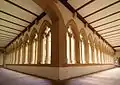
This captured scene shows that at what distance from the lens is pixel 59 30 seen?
14.7 ft

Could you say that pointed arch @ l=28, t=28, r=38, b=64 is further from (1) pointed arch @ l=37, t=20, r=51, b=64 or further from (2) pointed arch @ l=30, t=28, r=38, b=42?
(1) pointed arch @ l=37, t=20, r=51, b=64

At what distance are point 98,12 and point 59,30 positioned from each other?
285cm

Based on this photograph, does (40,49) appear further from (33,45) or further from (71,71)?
(71,71)

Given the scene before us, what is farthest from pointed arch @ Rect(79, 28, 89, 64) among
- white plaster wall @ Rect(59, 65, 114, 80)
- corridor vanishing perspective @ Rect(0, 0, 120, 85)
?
white plaster wall @ Rect(59, 65, 114, 80)

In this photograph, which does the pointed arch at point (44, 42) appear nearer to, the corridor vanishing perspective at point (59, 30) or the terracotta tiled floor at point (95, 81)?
the corridor vanishing perspective at point (59, 30)

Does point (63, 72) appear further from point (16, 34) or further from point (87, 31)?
point (16, 34)

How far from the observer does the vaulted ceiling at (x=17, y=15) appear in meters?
5.16

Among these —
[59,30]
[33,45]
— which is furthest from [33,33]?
[59,30]

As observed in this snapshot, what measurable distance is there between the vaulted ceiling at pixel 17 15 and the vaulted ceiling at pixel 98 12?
155 cm

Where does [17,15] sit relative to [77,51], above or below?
above

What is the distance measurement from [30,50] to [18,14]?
2095 mm

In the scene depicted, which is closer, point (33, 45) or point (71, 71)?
point (71, 71)

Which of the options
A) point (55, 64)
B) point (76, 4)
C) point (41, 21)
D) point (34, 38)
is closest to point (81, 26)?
point (76, 4)

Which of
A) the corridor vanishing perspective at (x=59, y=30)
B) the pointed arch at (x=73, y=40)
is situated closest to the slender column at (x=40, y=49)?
the corridor vanishing perspective at (x=59, y=30)
